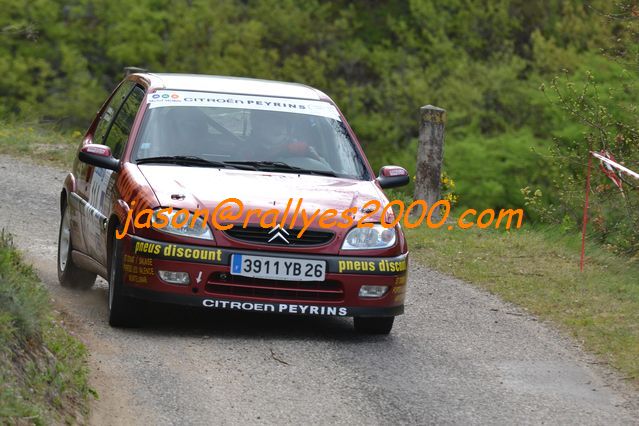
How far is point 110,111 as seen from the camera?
35.7 feet

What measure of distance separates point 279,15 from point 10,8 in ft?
33.6

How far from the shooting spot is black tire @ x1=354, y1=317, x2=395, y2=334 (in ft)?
29.9

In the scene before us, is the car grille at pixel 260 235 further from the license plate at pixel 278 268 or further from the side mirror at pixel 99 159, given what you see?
the side mirror at pixel 99 159

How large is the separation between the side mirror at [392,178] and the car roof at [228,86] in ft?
2.98

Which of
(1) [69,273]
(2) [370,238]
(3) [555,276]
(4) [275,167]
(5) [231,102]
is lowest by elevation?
(3) [555,276]

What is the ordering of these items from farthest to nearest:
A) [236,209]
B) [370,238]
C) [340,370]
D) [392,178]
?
1. [392,178]
2. [370,238]
3. [236,209]
4. [340,370]

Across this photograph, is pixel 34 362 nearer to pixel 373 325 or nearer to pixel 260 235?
pixel 260 235

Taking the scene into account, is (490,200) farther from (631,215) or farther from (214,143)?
(214,143)

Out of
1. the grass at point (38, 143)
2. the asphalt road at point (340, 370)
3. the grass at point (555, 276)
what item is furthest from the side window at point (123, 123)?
the grass at point (38, 143)

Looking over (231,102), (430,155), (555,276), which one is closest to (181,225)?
(231,102)

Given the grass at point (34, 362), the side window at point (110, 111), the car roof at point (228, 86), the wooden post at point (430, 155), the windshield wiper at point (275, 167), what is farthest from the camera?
the wooden post at point (430, 155)

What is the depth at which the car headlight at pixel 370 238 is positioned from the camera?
8656 millimetres

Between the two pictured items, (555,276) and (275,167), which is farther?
(555,276)

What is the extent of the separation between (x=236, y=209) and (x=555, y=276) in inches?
174
